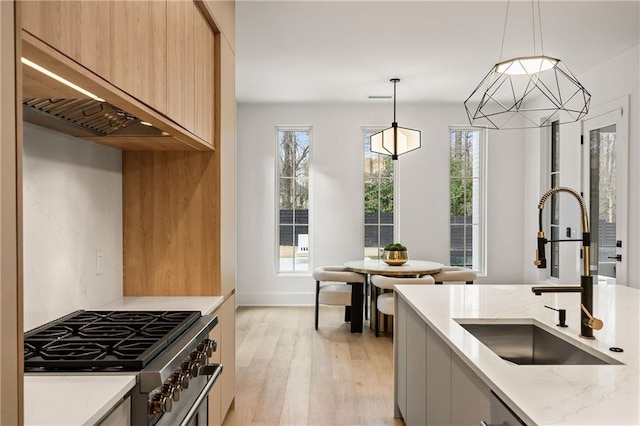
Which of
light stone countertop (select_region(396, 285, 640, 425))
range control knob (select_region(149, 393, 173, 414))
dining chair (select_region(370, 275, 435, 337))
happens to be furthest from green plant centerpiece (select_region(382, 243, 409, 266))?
range control knob (select_region(149, 393, 173, 414))

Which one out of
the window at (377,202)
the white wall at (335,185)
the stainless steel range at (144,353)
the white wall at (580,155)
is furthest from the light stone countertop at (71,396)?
the window at (377,202)

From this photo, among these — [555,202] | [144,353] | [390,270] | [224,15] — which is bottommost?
[390,270]

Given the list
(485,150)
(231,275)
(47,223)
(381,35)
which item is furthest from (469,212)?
(47,223)

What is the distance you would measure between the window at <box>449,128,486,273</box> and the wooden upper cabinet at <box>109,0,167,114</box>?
5.46m

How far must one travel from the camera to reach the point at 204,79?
256 cm

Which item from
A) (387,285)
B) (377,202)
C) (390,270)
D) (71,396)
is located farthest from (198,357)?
(377,202)

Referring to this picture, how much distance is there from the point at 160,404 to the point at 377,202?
5499mm

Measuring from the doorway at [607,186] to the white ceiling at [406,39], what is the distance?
63cm

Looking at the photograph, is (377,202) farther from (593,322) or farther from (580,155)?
(593,322)

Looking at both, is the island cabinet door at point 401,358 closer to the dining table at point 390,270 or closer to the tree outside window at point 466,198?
the dining table at point 390,270

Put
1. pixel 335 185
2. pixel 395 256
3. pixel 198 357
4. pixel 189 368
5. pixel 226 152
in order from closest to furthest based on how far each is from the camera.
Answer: pixel 189 368 < pixel 198 357 < pixel 226 152 < pixel 395 256 < pixel 335 185

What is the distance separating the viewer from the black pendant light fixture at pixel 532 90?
7.15 ft

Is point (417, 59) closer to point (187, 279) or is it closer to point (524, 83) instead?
point (524, 83)

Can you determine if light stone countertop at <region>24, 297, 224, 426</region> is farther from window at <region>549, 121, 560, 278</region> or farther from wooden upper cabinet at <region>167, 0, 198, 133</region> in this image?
window at <region>549, 121, 560, 278</region>
